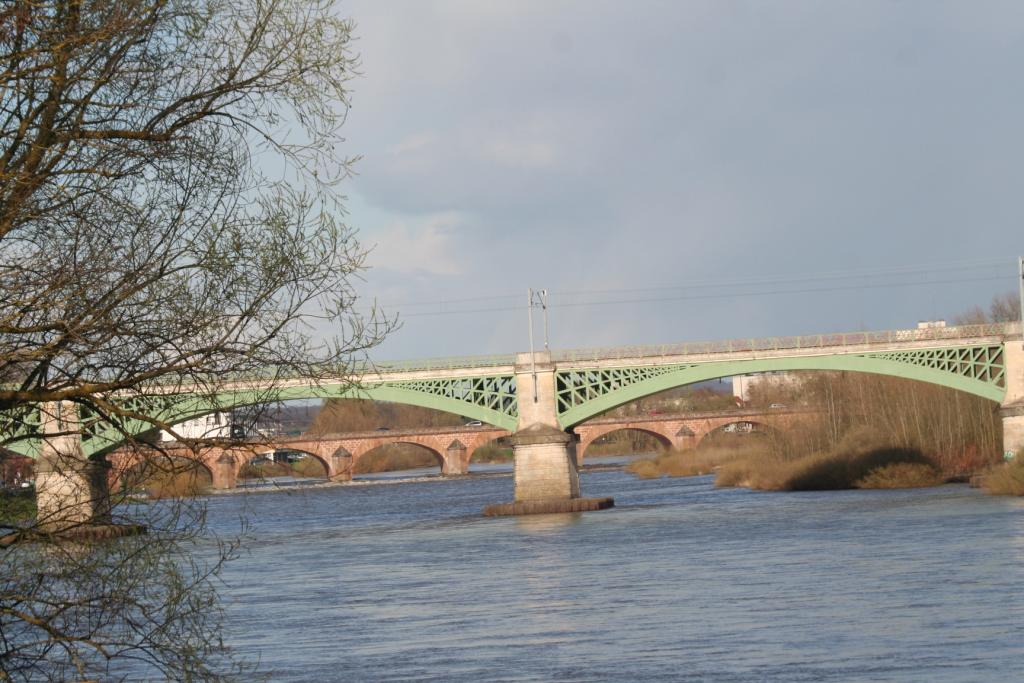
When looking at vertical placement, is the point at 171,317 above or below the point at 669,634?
above

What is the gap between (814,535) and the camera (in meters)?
42.4

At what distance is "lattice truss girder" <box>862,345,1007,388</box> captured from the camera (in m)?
60.7

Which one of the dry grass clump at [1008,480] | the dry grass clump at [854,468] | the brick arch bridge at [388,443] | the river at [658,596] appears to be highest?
the brick arch bridge at [388,443]

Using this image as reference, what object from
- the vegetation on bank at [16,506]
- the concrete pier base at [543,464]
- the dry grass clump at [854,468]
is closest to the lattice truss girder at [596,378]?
the concrete pier base at [543,464]

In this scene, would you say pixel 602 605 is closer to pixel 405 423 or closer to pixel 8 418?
pixel 8 418

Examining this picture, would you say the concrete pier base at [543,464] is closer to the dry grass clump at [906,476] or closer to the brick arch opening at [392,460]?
the dry grass clump at [906,476]

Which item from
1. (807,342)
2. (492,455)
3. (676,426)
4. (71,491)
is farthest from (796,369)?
(492,455)

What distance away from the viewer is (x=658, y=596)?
102ft

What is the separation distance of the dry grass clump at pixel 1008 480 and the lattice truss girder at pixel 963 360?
7.79 meters

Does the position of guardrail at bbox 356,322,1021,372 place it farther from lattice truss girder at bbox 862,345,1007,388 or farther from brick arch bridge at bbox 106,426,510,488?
brick arch bridge at bbox 106,426,510,488

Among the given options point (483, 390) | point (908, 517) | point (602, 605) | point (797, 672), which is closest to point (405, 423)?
point (483, 390)

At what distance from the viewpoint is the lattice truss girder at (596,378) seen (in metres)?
61.8

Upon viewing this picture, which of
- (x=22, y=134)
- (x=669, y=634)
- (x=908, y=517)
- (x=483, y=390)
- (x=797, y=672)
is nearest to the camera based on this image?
(x=22, y=134)

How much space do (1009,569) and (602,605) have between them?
857 centimetres
